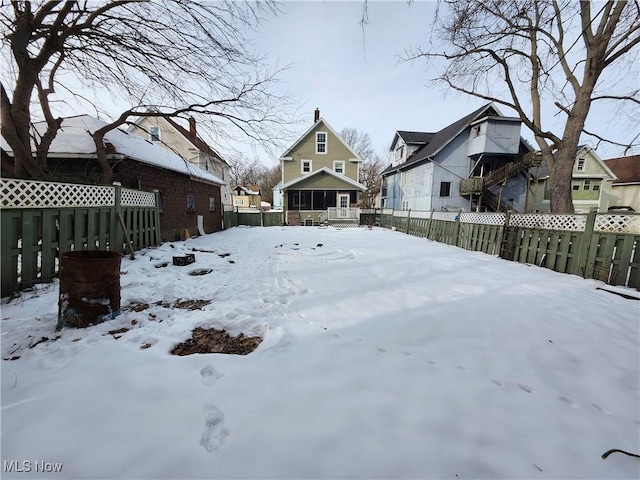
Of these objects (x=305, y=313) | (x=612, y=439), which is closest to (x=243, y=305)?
(x=305, y=313)

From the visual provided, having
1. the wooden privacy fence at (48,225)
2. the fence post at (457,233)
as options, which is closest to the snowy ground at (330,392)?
the wooden privacy fence at (48,225)

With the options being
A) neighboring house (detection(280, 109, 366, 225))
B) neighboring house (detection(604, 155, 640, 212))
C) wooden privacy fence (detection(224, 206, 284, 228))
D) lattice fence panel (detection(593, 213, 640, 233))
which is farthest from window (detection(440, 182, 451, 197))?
neighboring house (detection(604, 155, 640, 212))

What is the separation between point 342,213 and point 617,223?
15.2 metres

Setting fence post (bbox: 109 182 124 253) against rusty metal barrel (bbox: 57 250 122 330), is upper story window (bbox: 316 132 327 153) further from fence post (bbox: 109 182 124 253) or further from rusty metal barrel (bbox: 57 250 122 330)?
rusty metal barrel (bbox: 57 250 122 330)

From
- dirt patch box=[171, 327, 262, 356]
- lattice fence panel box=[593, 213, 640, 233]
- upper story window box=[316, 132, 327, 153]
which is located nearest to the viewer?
dirt patch box=[171, 327, 262, 356]

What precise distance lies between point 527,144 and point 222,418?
2487 cm

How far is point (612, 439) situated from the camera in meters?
1.57

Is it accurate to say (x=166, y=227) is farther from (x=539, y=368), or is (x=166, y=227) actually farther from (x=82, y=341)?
(x=539, y=368)

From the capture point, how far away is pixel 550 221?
6145mm

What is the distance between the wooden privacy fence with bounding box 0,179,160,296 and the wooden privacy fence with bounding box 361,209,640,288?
A: 9.78 metres

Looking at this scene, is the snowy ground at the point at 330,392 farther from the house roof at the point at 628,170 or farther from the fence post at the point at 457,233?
the house roof at the point at 628,170

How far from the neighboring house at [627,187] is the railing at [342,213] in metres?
25.4

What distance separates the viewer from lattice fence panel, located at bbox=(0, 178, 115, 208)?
3.49 metres

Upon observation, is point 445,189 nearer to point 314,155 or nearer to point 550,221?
point 314,155
